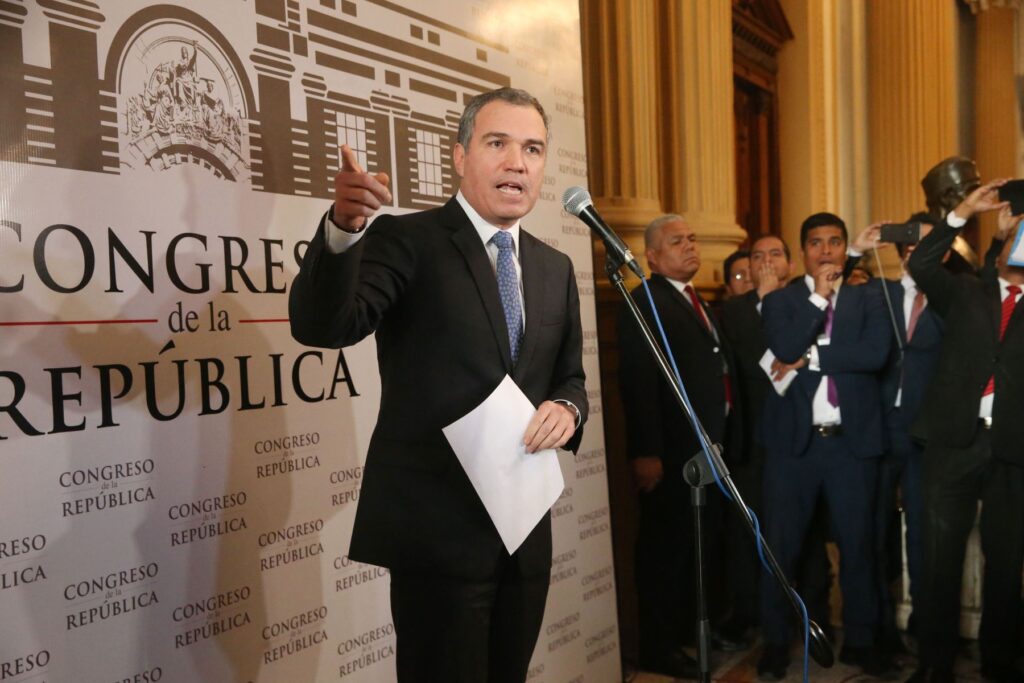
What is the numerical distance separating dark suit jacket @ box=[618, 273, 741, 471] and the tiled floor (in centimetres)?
79

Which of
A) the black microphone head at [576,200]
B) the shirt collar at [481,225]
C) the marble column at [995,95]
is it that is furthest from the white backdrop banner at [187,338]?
the marble column at [995,95]

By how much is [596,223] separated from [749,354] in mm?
2520

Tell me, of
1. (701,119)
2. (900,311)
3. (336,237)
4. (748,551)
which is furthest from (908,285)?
(336,237)

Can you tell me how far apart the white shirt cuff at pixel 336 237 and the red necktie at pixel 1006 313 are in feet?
8.63

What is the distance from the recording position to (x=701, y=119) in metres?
5.00

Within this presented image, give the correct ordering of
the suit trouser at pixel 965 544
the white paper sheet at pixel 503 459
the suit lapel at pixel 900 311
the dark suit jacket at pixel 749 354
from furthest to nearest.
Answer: the dark suit jacket at pixel 749 354 → the suit lapel at pixel 900 311 → the suit trouser at pixel 965 544 → the white paper sheet at pixel 503 459

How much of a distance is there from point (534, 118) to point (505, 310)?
0.35 metres

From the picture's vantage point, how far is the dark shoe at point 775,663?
3449mm

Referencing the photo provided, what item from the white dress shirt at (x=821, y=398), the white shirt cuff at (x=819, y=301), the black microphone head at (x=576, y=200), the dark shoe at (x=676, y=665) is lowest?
the dark shoe at (x=676, y=665)

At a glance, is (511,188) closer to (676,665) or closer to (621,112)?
(676,665)

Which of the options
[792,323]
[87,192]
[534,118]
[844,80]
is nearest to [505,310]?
[534,118]

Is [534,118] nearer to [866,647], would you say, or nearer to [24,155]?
[24,155]

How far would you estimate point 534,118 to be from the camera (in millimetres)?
1619

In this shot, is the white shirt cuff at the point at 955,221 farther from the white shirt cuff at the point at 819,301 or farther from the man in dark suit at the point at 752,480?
the man in dark suit at the point at 752,480
